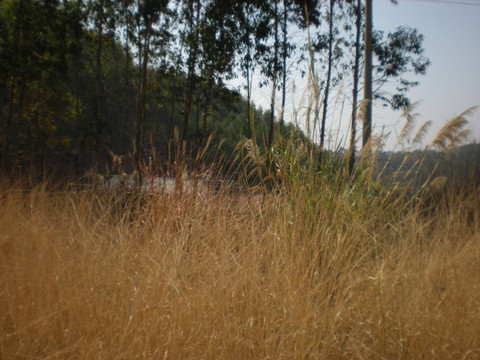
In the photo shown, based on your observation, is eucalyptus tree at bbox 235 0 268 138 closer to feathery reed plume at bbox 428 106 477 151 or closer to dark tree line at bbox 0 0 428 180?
dark tree line at bbox 0 0 428 180

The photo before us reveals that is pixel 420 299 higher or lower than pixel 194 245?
lower

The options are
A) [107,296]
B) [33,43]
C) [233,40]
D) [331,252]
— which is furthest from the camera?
[233,40]

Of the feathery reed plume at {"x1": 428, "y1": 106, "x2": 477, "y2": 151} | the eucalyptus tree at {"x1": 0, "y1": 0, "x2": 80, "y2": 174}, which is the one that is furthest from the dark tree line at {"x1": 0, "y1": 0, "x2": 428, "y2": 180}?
the feathery reed plume at {"x1": 428, "y1": 106, "x2": 477, "y2": 151}

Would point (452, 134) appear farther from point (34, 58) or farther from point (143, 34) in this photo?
point (143, 34)

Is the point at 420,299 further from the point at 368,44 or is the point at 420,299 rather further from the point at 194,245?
the point at 368,44

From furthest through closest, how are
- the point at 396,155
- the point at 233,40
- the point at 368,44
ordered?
the point at 233,40 < the point at 368,44 < the point at 396,155

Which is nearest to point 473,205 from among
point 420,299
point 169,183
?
point 420,299

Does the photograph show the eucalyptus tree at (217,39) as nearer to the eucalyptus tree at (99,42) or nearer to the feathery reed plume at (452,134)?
the eucalyptus tree at (99,42)

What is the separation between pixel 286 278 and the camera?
73.9 inches

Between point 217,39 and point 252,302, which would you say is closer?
point 252,302

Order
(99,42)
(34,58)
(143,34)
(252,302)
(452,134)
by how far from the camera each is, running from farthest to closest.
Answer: (143,34)
(99,42)
(34,58)
(452,134)
(252,302)

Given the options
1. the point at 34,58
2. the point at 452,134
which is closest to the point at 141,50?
the point at 34,58

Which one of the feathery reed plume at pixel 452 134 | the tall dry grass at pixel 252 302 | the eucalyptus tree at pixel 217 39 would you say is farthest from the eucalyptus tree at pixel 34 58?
the feathery reed plume at pixel 452 134

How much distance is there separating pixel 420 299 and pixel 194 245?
58.8 inches
